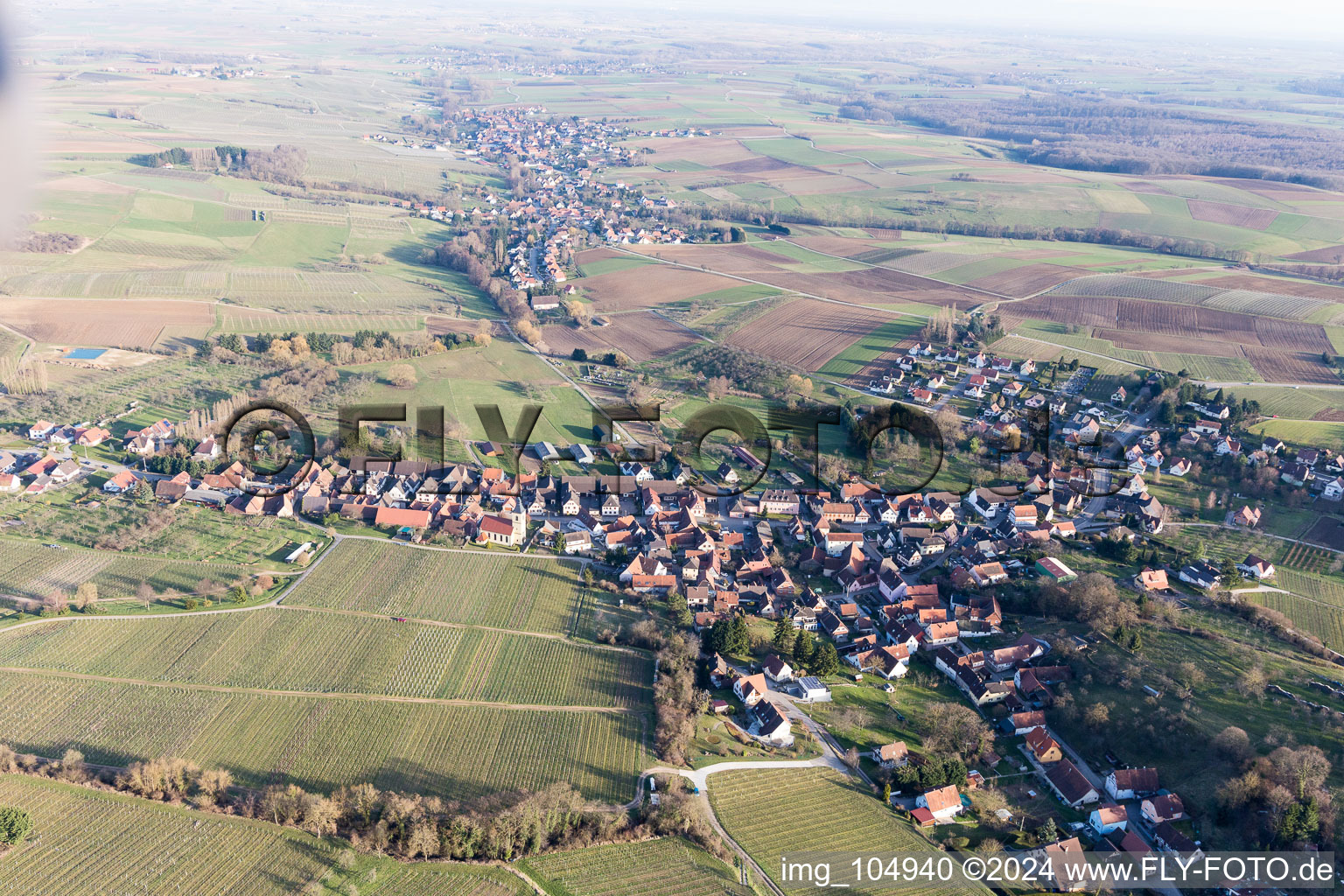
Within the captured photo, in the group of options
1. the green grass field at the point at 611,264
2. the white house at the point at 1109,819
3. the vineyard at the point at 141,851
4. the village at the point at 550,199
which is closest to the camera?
the vineyard at the point at 141,851

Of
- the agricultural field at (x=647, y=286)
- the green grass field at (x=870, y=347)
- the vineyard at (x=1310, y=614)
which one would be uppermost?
the agricultural field at (x=647, y=286)

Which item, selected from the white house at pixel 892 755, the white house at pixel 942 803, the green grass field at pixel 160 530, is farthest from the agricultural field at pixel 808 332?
the white house at pixel 942 803

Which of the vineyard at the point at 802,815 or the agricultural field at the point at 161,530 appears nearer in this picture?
the vineyard at the point at 802,815

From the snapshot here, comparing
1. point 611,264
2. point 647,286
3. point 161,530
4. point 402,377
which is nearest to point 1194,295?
point 647,286

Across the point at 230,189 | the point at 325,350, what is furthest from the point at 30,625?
the point at 230,189

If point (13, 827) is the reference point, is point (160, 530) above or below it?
above

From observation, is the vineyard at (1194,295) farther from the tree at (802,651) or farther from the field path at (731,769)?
the field path at (731,769)

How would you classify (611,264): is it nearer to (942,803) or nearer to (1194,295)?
(1194,295)
